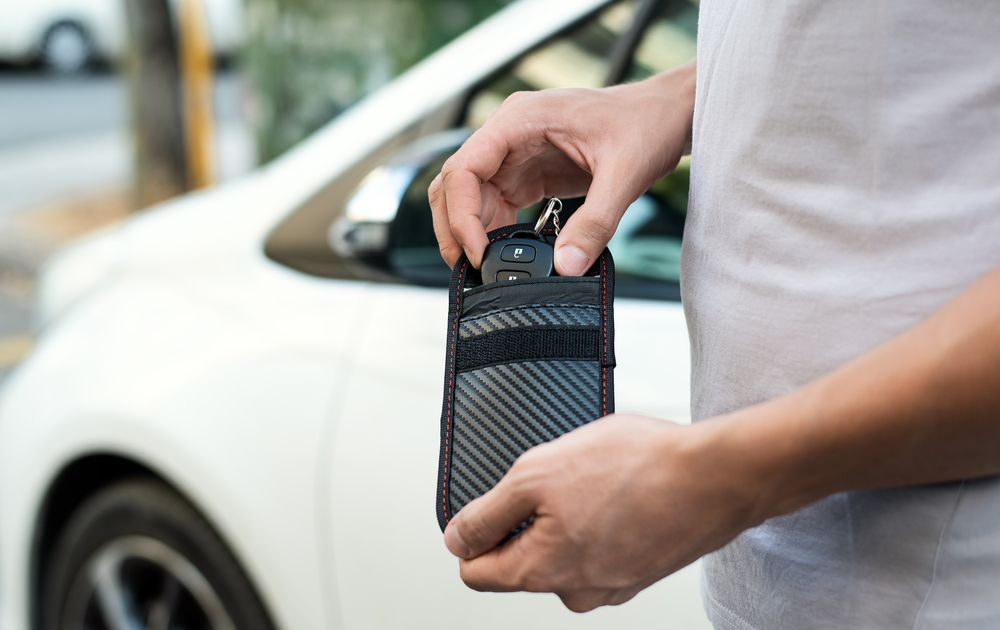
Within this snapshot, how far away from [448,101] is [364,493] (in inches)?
31.3

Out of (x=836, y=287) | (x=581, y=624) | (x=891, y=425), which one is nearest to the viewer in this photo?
(x=891, y=425)

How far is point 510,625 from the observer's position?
1445mm

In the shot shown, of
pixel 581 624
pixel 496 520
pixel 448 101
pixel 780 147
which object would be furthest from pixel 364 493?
pixel 780 147

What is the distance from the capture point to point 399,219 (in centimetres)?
183

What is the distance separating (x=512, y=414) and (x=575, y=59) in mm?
1143

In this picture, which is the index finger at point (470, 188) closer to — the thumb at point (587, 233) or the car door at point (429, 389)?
the thumb at point (587, 233)

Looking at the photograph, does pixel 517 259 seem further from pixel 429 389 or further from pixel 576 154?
pixel 429 389

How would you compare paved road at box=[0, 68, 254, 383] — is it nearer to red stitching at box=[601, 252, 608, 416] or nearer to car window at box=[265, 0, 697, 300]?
car window at box=[265, 0, 697, 300]

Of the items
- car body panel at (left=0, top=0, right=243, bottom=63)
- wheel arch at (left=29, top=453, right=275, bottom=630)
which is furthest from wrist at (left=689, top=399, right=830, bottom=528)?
car body panel at (left=0, top=0, right=243, bottom=63)

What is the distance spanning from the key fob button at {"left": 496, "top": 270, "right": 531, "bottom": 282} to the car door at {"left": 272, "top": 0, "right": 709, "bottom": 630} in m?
0.54

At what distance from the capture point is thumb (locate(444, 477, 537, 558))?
696 mm

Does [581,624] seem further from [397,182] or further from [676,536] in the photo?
[397,182]

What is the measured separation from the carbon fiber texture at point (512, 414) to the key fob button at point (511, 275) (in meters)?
0.09

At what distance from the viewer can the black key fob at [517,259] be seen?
2.87 feet
